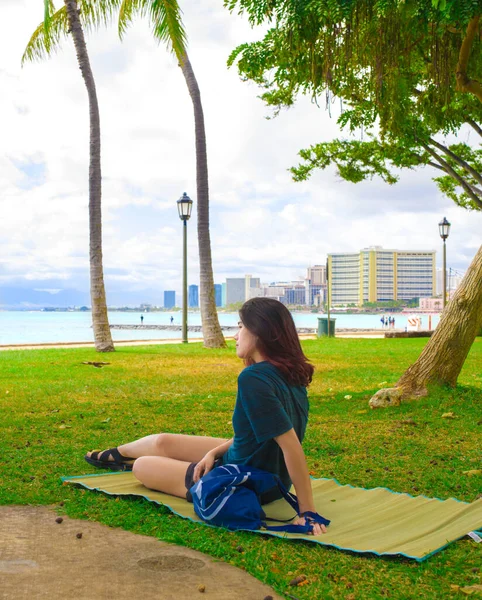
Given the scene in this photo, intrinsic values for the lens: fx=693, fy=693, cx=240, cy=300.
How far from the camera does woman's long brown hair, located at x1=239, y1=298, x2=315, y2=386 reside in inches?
152

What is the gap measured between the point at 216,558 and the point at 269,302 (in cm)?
139

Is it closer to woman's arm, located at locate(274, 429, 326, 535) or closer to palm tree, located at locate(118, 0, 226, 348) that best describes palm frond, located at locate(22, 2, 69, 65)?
palm tree, located at locate(118, 0, 226, 348)

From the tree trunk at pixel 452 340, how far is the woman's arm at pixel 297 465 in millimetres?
5065

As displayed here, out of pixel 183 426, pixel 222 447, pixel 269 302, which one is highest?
pixel 269 302

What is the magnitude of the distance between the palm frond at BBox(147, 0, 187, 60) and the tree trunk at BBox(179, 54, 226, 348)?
2259 mm

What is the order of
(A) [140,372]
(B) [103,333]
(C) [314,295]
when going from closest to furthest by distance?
(A) [140,372]
(B) [103,333]
(C) [314,295]

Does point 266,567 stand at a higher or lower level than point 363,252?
lower

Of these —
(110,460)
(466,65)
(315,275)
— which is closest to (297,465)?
(110,460)

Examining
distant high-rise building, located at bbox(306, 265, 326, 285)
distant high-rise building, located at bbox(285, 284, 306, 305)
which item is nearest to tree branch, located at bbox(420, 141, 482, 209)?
distant high-rise building, located at bbox(285, 284, 306, 305)

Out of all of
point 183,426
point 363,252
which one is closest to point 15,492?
point 183,426

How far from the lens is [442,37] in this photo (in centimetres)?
784

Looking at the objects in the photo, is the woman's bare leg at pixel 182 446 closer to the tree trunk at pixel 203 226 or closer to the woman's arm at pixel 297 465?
the woman's arm at pixel 297 465

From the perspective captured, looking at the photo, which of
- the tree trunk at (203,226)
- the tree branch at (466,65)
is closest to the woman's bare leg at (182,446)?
the tree branch at (466,65)

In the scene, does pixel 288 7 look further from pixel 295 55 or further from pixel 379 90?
pixel 379 90
